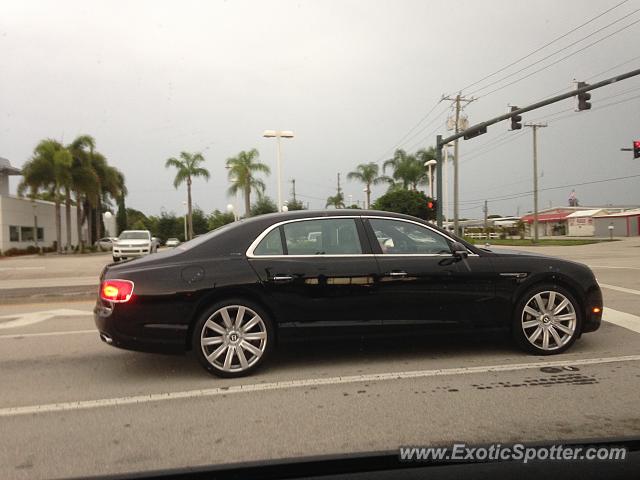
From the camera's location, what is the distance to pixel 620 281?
1180 centimetres

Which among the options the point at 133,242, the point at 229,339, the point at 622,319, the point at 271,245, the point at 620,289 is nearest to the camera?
the point at 229,339

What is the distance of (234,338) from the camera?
472cm

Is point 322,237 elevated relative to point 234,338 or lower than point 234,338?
elevated

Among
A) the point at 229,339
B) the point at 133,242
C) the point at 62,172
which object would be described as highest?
the point at 62,172

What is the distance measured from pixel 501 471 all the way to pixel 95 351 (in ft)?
15.9

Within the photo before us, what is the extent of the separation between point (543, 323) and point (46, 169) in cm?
3837

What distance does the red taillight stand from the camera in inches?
179

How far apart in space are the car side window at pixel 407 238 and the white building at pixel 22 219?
126 ft

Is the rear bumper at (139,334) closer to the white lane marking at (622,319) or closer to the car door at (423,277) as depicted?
the car door at (423,277)

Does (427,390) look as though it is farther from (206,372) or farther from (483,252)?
(206,372)

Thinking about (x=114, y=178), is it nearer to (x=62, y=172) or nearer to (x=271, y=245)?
(x=62, y=172)

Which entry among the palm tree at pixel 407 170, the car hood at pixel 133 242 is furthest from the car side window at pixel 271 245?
the palm tree at pixel 407 170

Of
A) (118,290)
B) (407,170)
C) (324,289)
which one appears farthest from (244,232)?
(407,170)

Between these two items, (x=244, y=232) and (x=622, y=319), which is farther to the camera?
(x=622, y=319)
